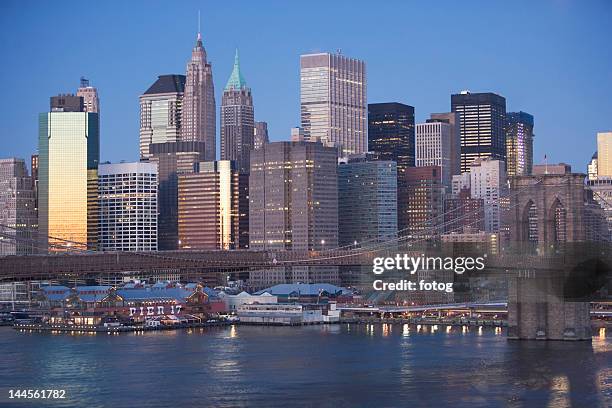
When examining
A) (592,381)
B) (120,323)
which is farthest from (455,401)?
(120,323)

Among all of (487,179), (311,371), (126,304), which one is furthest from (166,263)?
(487,179)

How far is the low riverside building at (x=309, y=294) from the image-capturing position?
94.4 m

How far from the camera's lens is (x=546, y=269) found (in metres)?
58.6

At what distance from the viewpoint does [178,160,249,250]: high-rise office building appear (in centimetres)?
14862

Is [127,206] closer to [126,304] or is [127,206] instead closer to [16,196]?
[16,196]

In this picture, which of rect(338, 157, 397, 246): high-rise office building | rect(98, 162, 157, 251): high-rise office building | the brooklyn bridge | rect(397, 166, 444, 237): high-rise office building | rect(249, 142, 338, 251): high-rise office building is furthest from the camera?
rect(98, 162, 157, 251): high-rise office building

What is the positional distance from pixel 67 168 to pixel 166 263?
295ft

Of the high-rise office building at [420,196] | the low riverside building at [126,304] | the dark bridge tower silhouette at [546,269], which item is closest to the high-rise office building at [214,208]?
the high-rise office building at [420,196]

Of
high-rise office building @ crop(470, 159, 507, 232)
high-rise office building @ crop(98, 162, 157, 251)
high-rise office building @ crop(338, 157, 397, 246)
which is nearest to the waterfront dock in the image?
high-rise office building @ crop(338, 157, 397, 246)

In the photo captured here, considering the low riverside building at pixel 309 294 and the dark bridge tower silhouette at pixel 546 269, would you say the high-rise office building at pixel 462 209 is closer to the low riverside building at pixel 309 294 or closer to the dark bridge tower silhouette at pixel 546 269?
the low riverside building at pixel 309 294

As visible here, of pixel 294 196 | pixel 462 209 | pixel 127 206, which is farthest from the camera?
pixel 127 206

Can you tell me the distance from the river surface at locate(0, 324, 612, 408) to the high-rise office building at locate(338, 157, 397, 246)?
2966 inches

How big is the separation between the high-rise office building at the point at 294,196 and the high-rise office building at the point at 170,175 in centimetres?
2754

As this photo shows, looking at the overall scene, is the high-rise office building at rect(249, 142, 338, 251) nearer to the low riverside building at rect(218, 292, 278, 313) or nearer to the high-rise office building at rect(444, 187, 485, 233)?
the high-rise office building at rect(444, 187, 485, 233)
